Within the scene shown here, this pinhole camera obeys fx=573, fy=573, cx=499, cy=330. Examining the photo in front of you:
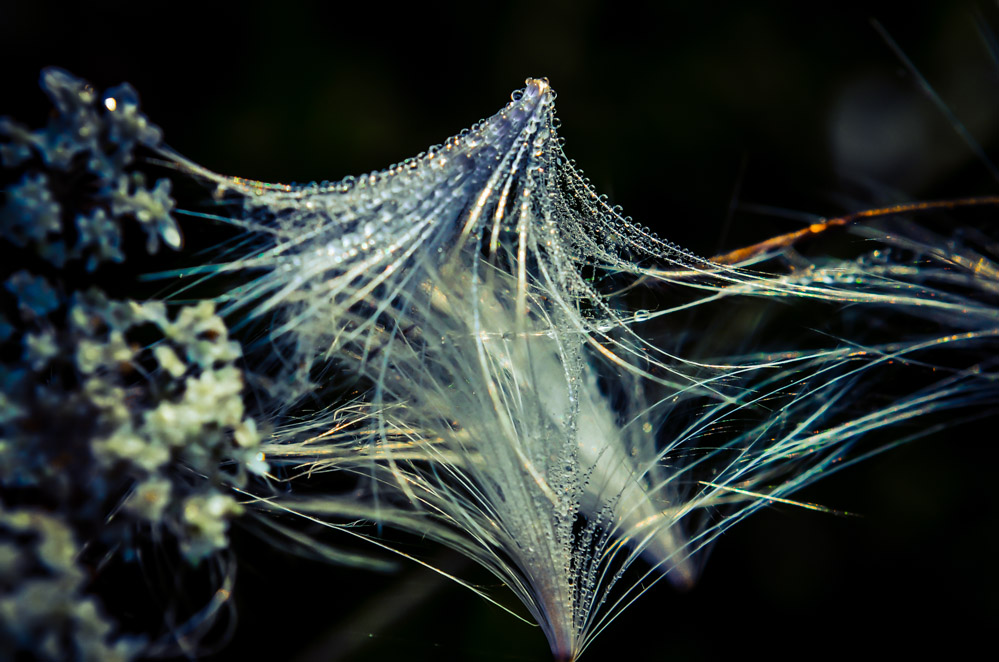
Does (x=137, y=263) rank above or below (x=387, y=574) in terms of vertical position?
above

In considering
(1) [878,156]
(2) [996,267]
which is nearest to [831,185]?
(1) [878,156]

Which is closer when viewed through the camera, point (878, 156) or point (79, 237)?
point (79, 237)

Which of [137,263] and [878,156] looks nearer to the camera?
[137,263]

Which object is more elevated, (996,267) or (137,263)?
(137,263)

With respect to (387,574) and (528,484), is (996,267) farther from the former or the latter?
(387,574)

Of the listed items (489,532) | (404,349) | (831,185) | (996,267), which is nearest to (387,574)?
(489,532)

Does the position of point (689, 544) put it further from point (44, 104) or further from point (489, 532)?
point (44, 104)

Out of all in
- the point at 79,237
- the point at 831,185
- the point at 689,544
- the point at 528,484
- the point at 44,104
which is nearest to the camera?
the point at 79,237

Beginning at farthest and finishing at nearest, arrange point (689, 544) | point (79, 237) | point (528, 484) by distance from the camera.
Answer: point (689, 544), point (528, 484), point (79, 237)

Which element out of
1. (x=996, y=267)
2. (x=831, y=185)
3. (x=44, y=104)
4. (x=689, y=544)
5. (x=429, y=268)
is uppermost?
(x=44, y=104)
